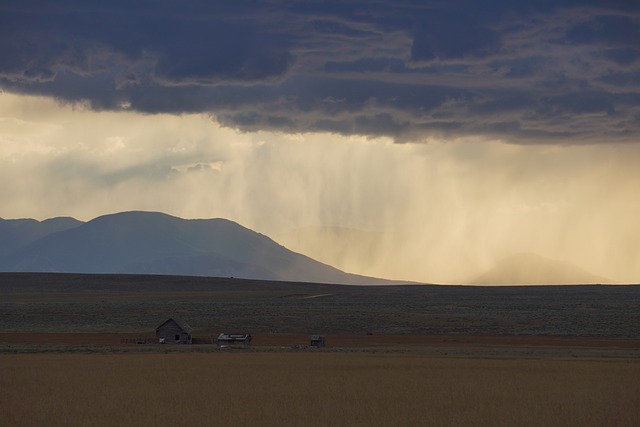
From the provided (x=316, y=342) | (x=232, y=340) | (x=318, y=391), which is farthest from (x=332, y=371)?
(x=232, y=340)

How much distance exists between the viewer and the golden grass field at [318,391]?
111ft

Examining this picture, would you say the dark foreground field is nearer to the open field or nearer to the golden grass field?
the golden grass field

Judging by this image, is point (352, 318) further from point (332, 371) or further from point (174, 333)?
point (332, 371)

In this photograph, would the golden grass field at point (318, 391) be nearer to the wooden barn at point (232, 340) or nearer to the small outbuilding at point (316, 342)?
the small outbuilding at point (316, 342)

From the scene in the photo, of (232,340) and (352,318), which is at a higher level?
(352,318)

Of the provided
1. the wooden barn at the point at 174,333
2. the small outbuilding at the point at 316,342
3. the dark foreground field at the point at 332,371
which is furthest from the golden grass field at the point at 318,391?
the wooden barn at the point at 174,333

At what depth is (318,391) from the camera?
42125 millimetres

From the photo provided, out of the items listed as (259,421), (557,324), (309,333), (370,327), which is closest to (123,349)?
(309,333)

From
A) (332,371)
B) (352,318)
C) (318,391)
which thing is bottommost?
(318,391)

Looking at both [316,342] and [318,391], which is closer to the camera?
[318,391]

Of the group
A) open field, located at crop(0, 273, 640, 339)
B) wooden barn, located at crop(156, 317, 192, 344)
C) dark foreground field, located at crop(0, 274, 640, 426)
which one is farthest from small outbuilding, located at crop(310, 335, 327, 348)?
open field, located at crop(0, 273, 640, 339)

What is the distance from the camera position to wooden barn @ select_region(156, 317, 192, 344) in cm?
8194

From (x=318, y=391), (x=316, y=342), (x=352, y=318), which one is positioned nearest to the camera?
(x=318, y=391)

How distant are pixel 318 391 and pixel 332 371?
32.5 feet
